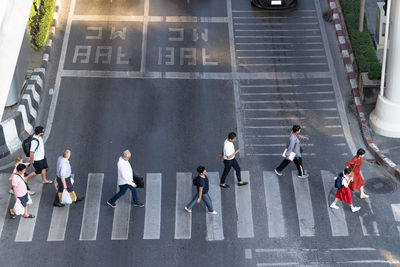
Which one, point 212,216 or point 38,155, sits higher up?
point 38,155

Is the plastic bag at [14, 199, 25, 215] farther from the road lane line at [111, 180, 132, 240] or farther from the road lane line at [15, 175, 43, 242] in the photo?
the road lane line at [111, 180, 132, 240]

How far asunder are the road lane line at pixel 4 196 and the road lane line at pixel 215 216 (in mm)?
5199

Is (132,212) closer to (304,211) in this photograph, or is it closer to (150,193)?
(150,193)

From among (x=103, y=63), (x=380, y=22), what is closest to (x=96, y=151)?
(x=103, y=63)

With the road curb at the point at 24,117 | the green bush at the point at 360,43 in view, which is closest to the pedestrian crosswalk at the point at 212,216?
the road curb at the point at 24,117

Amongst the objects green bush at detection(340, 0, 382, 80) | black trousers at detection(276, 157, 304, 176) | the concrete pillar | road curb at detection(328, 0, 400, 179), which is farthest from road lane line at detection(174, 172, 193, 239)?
green bush at detection(340, 0, 382, 80)

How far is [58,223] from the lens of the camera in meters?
20.2

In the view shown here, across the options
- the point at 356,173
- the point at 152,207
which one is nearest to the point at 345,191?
the point at 356,173

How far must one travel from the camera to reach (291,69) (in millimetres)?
26203

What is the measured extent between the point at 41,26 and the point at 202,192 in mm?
9897

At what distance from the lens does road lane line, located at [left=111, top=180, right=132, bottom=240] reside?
19.9 m

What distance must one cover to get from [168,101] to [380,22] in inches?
303

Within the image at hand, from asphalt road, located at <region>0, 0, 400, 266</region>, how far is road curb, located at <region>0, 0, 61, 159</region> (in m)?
0.51

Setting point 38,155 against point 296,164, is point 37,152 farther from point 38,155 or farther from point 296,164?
point 296,164
